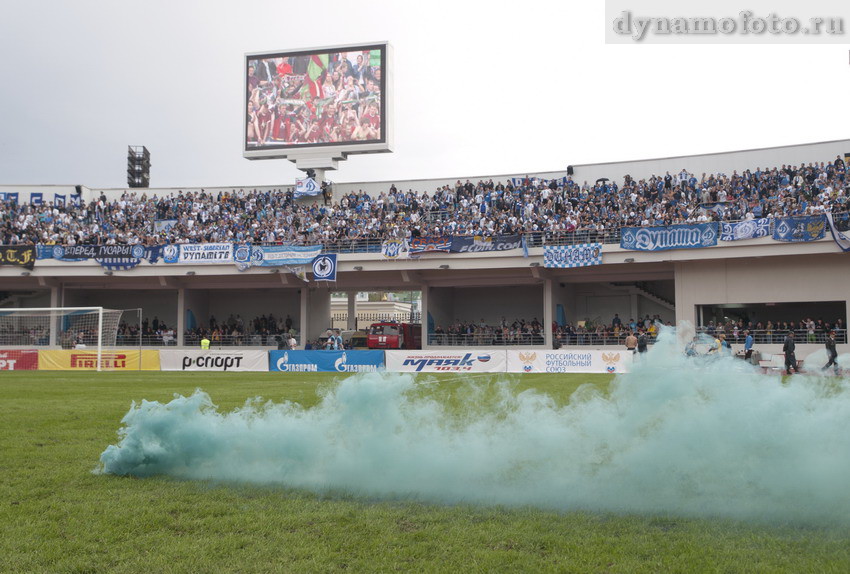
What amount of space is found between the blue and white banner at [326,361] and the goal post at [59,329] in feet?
33.4

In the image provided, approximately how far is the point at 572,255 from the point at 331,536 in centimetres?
3449

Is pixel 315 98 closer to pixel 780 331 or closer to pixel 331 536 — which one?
pixel 780 331

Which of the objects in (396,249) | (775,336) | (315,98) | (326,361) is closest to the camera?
(326,361)

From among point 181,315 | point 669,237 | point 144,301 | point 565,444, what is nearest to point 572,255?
point 669,237

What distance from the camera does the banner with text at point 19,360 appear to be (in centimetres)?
3416

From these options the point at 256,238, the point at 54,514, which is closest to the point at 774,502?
the point at 54,514

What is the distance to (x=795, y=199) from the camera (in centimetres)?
3650

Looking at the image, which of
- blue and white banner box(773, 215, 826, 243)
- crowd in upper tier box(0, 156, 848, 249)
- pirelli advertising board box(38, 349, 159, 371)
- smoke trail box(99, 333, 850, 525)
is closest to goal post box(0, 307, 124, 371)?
pirelli advertising board box(38, 349, 159, 371)

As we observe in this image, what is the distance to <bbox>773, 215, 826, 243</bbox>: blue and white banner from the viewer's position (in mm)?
33875

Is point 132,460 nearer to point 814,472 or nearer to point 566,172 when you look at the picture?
point 814,472

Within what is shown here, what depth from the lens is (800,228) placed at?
3428 centimetres

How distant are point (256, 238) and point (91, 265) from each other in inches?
389

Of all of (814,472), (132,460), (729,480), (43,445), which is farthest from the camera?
(43,445)

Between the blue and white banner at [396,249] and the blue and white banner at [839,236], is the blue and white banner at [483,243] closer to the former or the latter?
the blue and white banner at [396,249]
